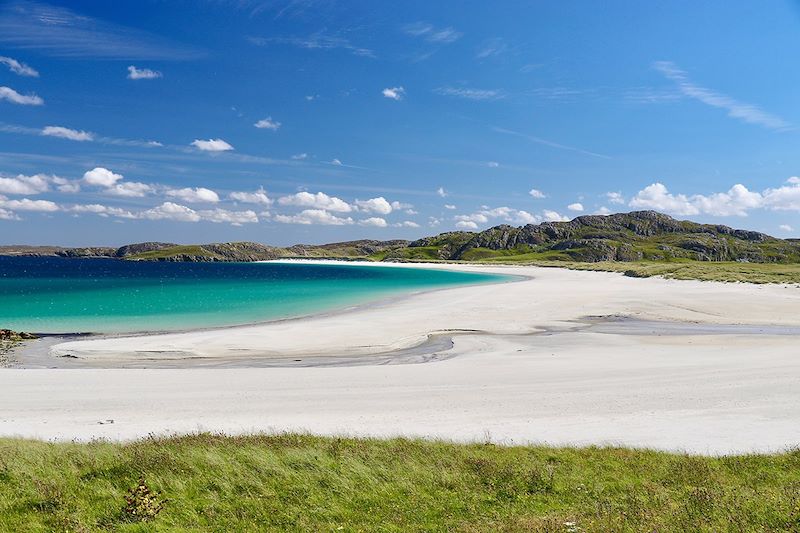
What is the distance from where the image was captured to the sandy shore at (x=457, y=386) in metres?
15.4

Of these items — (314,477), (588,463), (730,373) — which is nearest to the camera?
(314,477)

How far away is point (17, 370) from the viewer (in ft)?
80.6

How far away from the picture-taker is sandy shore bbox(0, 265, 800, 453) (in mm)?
15422

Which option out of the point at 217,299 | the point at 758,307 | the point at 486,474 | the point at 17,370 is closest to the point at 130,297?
the point at 217,299

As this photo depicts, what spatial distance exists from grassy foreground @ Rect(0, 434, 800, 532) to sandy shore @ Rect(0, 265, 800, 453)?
2.56 m

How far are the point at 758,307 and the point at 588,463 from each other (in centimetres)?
4854

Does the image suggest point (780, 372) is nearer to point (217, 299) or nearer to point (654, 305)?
point (654, 305)

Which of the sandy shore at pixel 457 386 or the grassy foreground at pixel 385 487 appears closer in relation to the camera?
the grassy foreground at pixel 385 487

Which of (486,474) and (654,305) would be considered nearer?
(486,474)

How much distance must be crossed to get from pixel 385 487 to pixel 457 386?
37.6 ft

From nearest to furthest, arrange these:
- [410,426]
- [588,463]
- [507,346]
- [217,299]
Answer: [588,463]
[410,426]
[507,346]
[217,299]

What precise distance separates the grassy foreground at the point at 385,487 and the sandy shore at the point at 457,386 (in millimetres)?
2558

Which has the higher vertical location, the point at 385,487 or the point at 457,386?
the point at 385,487

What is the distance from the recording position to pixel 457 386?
68.7 ft
